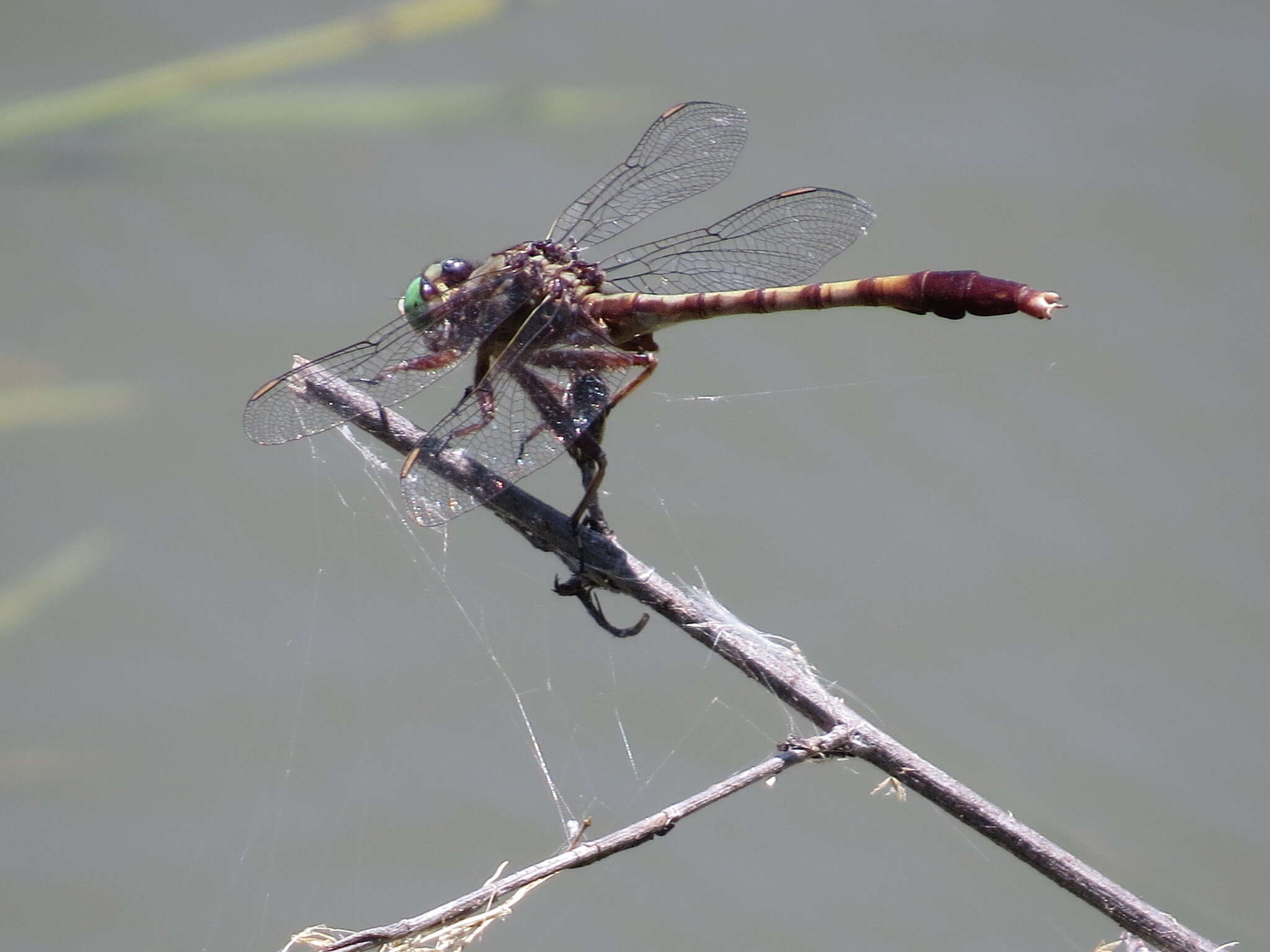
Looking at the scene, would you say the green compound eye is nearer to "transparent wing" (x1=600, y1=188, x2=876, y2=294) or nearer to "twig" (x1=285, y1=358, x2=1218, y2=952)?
"twig" (x1=285, y1=358, x2=1218, y2=952)

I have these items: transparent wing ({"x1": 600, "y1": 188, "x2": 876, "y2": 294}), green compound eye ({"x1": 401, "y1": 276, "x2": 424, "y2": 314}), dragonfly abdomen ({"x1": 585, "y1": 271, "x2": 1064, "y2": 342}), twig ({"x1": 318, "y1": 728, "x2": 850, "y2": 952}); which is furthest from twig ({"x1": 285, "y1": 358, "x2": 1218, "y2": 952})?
transparent wing ({"x1": 600, "y1": 188, "x2": 876, "y2": 294})

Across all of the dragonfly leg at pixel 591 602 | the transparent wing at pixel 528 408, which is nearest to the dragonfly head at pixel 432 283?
the transparent wing at pixel 528 408

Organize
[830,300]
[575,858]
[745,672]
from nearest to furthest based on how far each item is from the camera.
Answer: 1. [575,858]
2. [745,672]
3. [830,300]

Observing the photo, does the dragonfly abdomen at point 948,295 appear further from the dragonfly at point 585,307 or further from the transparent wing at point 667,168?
the transparent wing at point 667,168

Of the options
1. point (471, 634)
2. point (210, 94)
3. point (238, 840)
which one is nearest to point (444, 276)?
point (471, 634)

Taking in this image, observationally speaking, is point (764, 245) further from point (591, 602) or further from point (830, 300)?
point (591, 602)

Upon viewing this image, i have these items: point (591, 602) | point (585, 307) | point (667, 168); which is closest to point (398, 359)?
point (585, 307)
